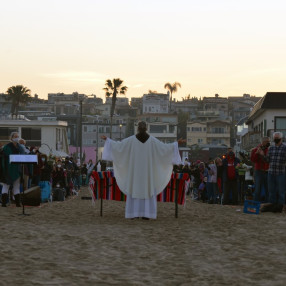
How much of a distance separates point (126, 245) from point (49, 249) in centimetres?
121

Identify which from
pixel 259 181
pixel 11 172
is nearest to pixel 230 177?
pixel 259 181

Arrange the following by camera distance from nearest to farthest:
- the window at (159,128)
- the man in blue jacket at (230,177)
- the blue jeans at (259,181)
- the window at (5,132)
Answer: the blue jeans at (259,181), the man in blue jacket at (230,177), the window at (5,132), the window at (159,128)

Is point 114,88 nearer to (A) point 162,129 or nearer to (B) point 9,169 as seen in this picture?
(A) point 162,129

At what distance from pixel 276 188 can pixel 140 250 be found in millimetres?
8667

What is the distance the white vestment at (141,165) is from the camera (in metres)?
17.0

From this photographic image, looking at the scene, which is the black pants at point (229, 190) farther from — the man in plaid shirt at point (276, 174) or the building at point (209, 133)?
the building at point (209, 133)

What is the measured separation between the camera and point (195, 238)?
13.1 meters

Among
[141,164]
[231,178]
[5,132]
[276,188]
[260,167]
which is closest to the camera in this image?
[141,164]

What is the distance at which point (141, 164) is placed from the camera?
17.1m

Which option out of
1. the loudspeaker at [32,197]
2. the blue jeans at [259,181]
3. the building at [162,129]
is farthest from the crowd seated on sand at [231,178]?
the building at [162,129]

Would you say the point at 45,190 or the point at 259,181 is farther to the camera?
the point at 45,190

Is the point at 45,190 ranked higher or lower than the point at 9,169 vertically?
lower

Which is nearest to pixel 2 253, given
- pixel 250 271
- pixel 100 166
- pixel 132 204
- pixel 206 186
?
pixel 250 271

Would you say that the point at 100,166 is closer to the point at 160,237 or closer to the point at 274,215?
the point at 274,215
